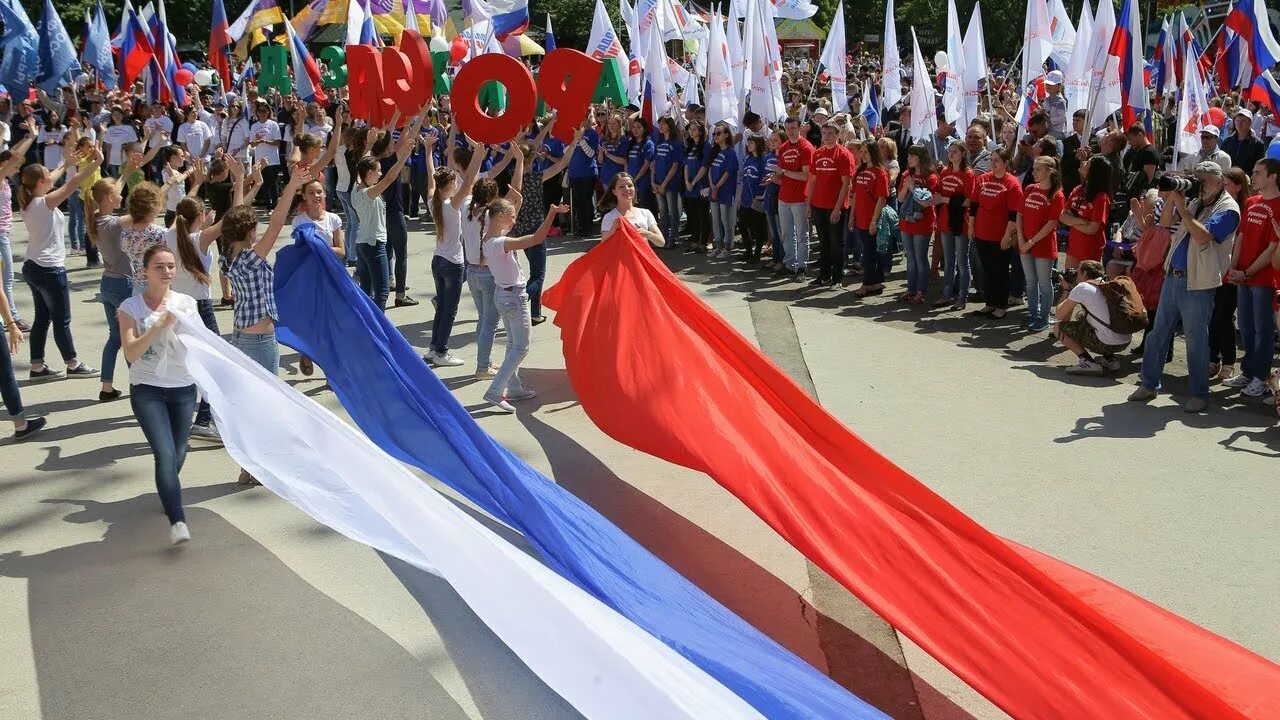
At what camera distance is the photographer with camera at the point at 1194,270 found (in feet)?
27.7

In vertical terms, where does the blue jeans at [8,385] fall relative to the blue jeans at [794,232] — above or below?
below

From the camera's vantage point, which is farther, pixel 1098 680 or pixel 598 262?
pixel 598 262

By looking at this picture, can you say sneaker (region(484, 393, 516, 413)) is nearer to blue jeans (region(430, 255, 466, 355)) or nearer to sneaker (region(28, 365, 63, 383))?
blue jeans (region(430, 255, 466, 355))

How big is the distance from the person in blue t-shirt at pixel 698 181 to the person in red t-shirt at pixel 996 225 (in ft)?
14.6

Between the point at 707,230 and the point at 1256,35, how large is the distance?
7.95 metres

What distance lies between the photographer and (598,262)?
8.58m

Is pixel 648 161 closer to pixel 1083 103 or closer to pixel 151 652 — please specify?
pixel 1083 103

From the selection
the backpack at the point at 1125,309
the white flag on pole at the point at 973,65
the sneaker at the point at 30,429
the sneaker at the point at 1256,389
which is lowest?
the sneaker at the point at 1256,389

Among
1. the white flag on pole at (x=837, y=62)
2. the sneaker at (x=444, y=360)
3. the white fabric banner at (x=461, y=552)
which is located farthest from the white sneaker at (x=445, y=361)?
the white flag on pole at (x=837, y=62)

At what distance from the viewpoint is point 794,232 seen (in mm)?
13992

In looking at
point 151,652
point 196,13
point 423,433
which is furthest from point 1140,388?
point 196,13

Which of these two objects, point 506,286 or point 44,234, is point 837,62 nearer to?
point 506,286

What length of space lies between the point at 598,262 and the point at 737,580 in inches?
130

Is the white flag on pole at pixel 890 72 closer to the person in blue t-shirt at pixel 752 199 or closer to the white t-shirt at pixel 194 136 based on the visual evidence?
the person in blue t-shirt at pixel 752 199
